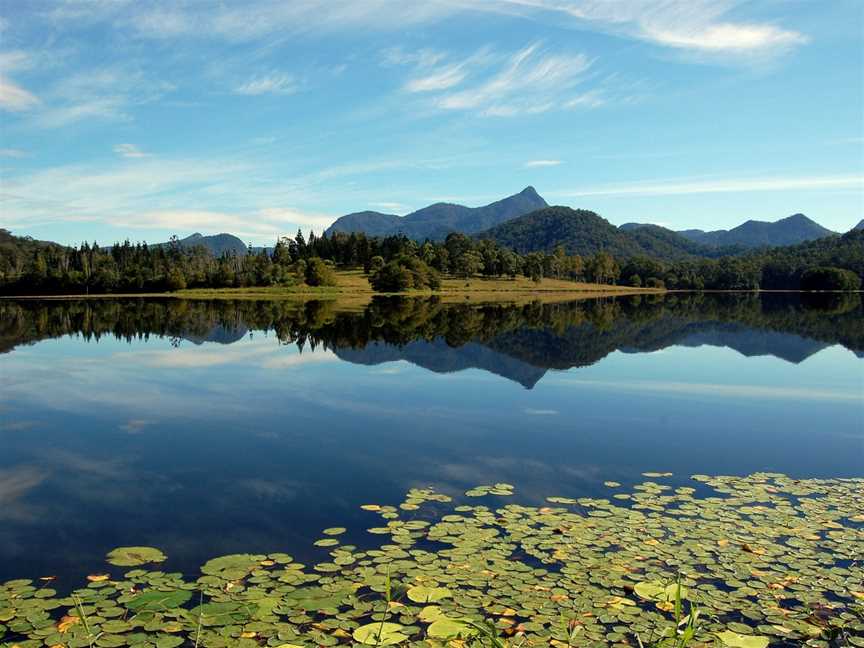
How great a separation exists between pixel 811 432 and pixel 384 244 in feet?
596

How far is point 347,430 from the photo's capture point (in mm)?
21812

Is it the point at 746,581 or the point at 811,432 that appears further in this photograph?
the point at 811,432

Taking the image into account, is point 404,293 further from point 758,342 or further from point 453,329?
point 758,342

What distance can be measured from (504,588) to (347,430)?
12.4 meters

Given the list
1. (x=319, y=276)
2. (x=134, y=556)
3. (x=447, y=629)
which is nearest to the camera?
(x=447, y=629)

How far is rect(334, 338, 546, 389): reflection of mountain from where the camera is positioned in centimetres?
3441

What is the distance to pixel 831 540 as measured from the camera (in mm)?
12336

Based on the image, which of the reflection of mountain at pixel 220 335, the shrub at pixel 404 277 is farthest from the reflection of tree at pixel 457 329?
the shrub at pixel 404 277

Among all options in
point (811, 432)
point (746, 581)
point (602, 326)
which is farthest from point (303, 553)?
point (602, 326)

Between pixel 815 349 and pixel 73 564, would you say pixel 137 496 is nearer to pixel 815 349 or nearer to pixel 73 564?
pixel 73 564

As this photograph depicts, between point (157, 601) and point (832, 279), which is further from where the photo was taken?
point (832, 279)

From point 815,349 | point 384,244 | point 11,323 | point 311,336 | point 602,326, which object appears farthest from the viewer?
point 384,244

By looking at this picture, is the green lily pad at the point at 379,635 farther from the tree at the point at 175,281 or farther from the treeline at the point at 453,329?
the tree at the point at 175,281

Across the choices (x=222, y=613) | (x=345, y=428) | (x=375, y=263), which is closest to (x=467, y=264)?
(x=375, y=263)
